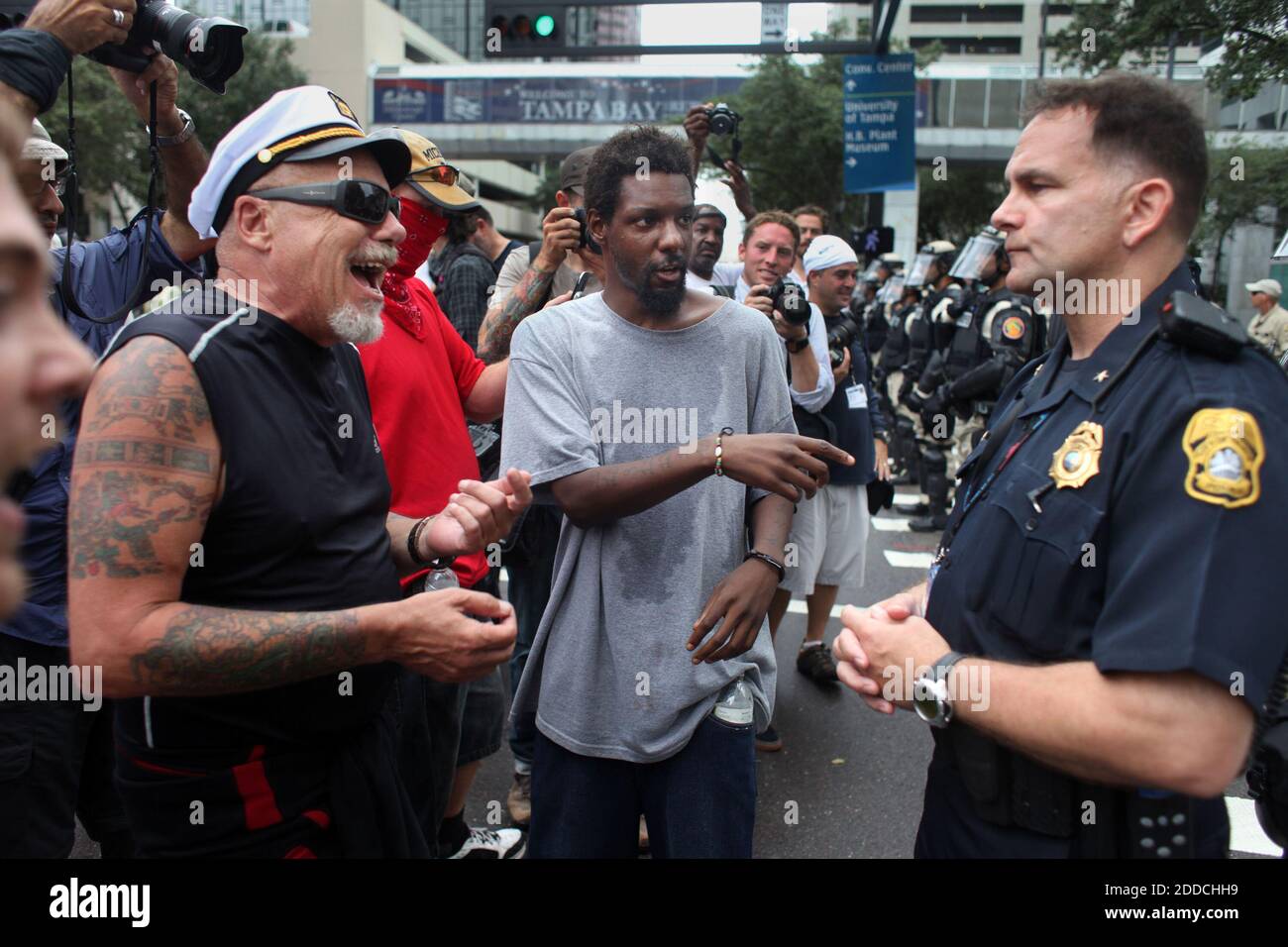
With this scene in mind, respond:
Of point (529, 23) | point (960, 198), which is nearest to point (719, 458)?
point (529, 23)

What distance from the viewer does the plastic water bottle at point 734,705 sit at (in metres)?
2.33

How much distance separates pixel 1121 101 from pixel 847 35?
47.2 m

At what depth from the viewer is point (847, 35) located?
44.2 metres

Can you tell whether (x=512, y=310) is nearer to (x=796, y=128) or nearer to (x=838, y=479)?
(x=838, y=479)

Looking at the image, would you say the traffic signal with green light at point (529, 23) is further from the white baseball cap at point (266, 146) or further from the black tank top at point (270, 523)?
the black tank top at point (270, 523)

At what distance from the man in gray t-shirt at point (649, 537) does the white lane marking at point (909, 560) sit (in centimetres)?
598

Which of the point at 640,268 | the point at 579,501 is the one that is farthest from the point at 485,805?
the point at 640,268

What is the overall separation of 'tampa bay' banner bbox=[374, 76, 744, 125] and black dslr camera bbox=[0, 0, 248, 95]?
43.4 meters

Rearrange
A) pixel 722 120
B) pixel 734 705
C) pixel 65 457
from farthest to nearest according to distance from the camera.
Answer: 1. pixel 722 120
2. pixel 65 457
3. pixel 734 705

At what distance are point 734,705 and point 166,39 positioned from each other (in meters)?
2.19

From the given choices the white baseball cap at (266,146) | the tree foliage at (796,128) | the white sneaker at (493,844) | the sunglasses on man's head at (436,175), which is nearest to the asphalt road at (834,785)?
the white sneaker at (493,844)

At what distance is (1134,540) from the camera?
4.93 ft

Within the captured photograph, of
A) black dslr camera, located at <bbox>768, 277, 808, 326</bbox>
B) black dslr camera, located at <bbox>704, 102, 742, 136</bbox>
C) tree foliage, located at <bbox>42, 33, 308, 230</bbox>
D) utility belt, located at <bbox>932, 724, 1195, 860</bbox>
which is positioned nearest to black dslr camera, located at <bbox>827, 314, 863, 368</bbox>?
black dslr camera, located at <bbox>768, 277, 808, 326</bbox>

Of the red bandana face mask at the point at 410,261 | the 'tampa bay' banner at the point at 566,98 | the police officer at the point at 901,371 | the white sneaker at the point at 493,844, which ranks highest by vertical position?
the 'tampa bay' banner at the point at 566,98
